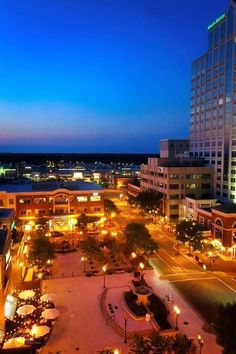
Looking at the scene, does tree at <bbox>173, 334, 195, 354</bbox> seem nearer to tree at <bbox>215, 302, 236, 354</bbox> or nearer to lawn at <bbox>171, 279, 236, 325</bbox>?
tree at <bbox>215, 302, 236, 354</bbox>

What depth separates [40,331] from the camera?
95.3 feet

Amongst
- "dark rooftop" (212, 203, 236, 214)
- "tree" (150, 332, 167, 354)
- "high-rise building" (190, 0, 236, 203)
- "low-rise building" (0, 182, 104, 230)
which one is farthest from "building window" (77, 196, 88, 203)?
"tree" (150, 332, 167, 354)

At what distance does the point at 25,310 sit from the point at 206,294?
2200 centimetres

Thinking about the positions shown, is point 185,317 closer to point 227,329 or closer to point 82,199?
point 227,329

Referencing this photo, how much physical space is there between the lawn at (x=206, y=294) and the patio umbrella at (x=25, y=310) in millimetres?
18303

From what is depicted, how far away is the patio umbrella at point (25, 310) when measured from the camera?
32438 mm

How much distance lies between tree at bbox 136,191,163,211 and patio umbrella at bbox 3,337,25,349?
55.3 metres

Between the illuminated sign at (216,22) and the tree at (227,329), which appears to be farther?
the illuminated sign at (216,22)

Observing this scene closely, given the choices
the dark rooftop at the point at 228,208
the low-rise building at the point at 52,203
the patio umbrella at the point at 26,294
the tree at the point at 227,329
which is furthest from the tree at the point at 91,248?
the tree at the point at 227,329

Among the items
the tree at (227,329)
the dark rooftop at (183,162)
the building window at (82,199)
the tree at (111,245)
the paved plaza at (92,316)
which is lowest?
the paved plaza at (92,316)

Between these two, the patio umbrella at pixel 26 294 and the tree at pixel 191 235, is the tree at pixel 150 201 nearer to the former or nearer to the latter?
the tree at pixel 191 235

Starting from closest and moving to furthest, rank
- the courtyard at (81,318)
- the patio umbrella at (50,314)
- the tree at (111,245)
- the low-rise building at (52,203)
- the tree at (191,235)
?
the courtyard at (81,318), the patio umbrella at (50,314), the tree at (111,245), the tree at (191,235), the low-rise building at (52,203)

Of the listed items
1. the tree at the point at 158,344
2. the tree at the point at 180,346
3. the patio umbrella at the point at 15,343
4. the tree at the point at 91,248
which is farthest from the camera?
the tree at the point at 91,248

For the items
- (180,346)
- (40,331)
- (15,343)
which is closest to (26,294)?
(40,331)
